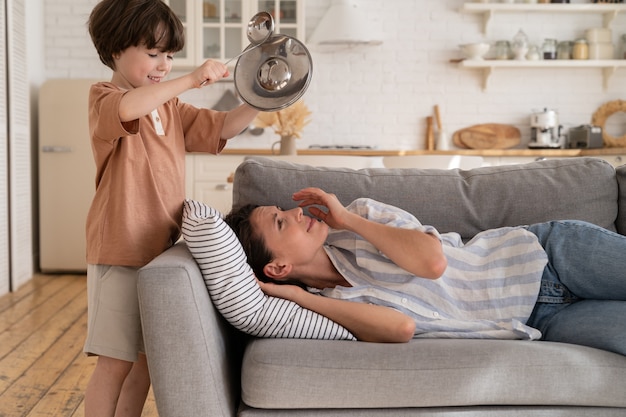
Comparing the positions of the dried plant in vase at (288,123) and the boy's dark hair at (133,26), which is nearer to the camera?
the boy's dark hair at (133,26)

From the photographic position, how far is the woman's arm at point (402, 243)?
185cm

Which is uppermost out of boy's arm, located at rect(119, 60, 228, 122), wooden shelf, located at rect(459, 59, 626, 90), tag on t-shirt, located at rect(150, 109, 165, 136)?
wooden shelf, located at rect(459, 59, 626, 90)

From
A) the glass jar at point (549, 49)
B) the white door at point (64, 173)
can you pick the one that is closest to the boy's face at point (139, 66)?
the white door at point (64, 173)

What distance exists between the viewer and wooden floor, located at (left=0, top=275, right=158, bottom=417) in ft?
8.39

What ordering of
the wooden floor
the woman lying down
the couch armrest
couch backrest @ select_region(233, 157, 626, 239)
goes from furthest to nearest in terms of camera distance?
1. the wooden floor
2. couch backrest @ select_region(233, 157, 626, 239)
3. the woman lying down
4. the couch armrest

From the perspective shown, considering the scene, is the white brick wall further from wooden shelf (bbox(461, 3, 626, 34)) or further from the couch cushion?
the couch cushion

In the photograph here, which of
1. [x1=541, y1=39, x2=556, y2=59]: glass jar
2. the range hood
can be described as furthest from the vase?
[x1=541, y1=39, x2=556, y2=59]: glass jar

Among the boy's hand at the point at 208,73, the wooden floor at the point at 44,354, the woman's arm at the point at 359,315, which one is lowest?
the wooden floor at the point at 44,354

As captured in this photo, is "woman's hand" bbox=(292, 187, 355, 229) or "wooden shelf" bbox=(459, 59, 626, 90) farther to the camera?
"wooden shelf" bbox=(459, 59, 626, 90)

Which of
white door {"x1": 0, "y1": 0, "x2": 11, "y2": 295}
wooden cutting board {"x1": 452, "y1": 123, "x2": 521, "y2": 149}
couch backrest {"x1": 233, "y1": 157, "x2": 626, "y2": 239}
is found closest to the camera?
couch backrest {"x1": 233, "y1": 157, "x2": 626, "y2": 239}

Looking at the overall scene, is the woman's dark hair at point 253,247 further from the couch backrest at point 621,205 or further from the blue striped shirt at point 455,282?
the couch backrest at point 621,205

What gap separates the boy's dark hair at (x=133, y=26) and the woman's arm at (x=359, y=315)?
0.66m

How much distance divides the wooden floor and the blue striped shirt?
97 cm

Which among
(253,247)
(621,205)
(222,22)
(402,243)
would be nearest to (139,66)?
(253,247)
